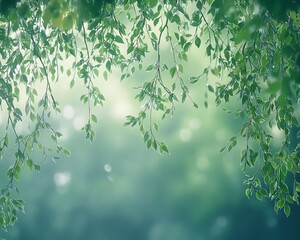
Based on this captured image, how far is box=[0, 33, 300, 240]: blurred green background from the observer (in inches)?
333

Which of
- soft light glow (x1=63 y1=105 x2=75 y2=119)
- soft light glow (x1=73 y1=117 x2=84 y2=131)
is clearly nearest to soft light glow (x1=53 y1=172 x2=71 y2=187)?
soft light glow (x1=73 y1=117 x2=84 y2=131)

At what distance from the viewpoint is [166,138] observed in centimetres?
830

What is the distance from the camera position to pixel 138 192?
8.97 meters

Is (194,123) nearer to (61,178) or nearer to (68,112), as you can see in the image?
(68,112)

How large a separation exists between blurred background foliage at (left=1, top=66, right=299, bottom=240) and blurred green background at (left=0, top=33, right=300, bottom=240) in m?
0.02

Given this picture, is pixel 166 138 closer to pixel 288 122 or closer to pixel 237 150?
pixel 237 150

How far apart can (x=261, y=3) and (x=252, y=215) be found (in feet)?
26.9

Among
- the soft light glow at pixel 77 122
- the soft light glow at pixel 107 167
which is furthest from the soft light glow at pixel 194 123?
the soft light glow at pixel 77 122

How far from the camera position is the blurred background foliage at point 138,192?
8.52 meters

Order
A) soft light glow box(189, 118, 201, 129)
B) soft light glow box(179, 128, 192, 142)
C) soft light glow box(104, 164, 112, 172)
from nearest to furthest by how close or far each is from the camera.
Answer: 1. soft light glow box(189, 118, 201, 129)
2. soft light glow box(179, 128, 192, 142)
3. soft light glow box(104, 164, 112, 172)

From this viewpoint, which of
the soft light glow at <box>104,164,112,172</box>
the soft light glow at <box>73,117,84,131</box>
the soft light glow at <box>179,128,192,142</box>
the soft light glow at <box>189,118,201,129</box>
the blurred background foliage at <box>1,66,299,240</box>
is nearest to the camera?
the soft light glow at <box>189,118,201,129</box>

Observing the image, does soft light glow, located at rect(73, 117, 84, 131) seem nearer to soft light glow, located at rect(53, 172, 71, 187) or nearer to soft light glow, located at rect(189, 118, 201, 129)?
soft light glow, located at rect(53, 172, 71, 187)

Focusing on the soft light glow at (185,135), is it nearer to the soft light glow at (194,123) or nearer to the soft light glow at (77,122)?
the soft light glow at (194,123)

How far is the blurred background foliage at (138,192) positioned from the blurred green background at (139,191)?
0.02 metres
